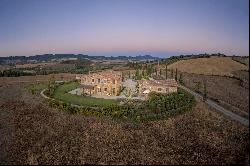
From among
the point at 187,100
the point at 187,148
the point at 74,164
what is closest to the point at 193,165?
the point at 187,148

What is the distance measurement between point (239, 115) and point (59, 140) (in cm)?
2602

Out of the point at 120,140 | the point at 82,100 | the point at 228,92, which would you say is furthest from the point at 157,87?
the point at 120,140

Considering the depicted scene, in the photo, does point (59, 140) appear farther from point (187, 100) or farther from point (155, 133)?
point (187, 100)

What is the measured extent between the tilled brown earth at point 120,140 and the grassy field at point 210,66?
57.0 metres

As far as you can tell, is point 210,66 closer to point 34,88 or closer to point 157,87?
point 157,87

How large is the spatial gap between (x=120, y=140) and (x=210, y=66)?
3298 inches

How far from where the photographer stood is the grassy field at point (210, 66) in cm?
10439

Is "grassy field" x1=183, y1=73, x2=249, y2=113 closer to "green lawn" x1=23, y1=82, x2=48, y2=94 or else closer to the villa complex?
the villa complex

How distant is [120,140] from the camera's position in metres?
37.8

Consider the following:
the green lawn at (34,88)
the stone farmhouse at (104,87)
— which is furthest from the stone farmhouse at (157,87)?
the green lawn at (34,88)

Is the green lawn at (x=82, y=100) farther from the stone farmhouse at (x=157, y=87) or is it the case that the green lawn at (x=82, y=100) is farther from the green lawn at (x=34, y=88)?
the stone farmhouse at (x=157, y=87)

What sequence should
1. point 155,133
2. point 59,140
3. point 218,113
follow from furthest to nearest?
point 218,113, point 155,133, point 59,140

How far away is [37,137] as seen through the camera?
3919 centimetres

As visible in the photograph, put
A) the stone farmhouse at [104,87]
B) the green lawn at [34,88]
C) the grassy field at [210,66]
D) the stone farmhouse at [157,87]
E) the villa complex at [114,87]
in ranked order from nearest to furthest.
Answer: the stone farmhouse at [157,87], the villa complex at [114,87], the stone farmhouse at [104,87], the green lawn at [34,88], the grassy field at [210,66]
